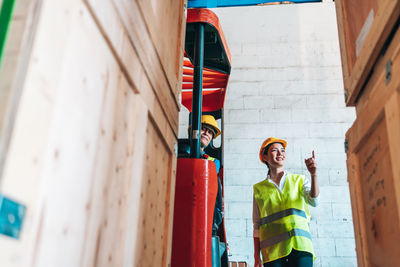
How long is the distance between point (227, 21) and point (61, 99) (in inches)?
245

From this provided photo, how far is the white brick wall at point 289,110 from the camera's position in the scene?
18.1ft

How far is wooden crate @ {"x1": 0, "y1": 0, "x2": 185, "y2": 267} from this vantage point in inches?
34.4

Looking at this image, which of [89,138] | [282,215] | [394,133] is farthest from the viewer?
[282,215]

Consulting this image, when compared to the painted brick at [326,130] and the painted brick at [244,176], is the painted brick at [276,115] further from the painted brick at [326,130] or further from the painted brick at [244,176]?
the painted brick at [244,176]

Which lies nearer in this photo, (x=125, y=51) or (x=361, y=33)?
(x=125, y=51)

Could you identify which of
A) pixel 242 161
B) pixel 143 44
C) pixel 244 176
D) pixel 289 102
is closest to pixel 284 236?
pixel 143 44

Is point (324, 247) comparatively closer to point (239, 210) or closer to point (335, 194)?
point (335, 194)

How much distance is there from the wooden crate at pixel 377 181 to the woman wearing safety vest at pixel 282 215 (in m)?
1.19

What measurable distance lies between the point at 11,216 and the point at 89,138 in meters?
0.43

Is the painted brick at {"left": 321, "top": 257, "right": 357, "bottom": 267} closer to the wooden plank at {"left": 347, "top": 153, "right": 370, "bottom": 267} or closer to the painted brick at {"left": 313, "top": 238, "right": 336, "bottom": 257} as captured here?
the painted brick at {"left": 313, "top": 238, "right": 336, "bottom": 257}

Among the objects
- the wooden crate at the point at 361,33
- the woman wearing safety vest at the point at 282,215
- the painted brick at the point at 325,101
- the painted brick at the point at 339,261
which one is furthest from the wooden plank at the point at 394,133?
the painted brick at the point at 325,101

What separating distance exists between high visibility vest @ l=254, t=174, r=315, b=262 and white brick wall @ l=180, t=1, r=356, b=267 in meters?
2.11

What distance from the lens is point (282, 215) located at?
341 cm

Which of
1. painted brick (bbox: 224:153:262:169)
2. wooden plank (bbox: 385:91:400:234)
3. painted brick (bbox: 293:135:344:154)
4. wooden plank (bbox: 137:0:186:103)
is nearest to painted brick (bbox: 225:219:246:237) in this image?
painted brick (bbox: 224:153:262:169)
